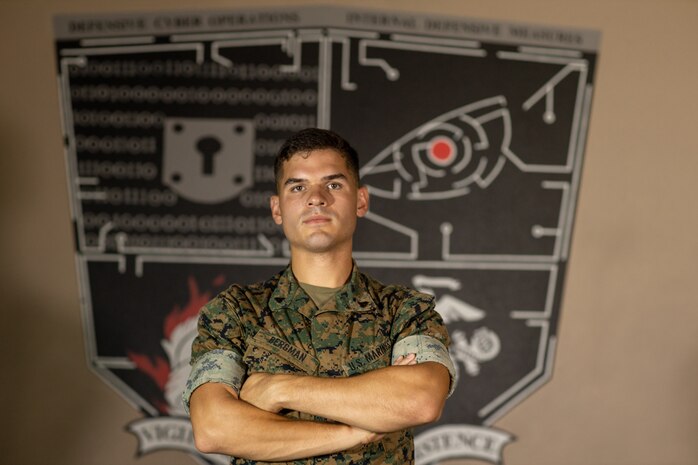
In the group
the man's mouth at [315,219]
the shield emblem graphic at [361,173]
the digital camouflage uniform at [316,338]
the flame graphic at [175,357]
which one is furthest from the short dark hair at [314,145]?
the flame graphic at [175,357]

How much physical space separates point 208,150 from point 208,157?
0.03 metres

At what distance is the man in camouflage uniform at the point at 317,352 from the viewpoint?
4.70 ft

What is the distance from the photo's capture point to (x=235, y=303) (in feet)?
5.21

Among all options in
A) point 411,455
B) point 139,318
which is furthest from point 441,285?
point 411,455

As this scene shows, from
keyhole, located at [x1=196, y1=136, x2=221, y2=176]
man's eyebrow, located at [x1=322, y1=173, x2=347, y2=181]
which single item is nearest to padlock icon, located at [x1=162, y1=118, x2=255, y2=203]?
keyhole, located at [x1=196, y1=136, x2=221, y2=176]

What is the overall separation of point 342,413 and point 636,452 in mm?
2163

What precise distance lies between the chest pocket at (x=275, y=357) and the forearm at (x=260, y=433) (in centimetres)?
10

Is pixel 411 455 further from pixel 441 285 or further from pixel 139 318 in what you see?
pixel 139 318

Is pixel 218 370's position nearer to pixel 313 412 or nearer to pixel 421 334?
pixel 313 412

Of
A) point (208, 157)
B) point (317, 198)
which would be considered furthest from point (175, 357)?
point (317, 198)

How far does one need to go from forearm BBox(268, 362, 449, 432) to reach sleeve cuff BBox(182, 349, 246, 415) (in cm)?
11

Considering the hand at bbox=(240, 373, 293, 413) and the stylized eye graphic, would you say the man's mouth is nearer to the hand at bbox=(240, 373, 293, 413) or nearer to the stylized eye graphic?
the hand at bbox=(240, 373, 293, 413)

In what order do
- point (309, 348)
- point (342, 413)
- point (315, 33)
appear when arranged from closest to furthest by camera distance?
point (342, 413), point (309, 348), point (315, 33)

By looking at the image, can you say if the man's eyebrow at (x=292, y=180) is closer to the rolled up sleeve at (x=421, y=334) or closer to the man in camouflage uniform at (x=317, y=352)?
the man in camouflage uniform at (x=317, y=352)
